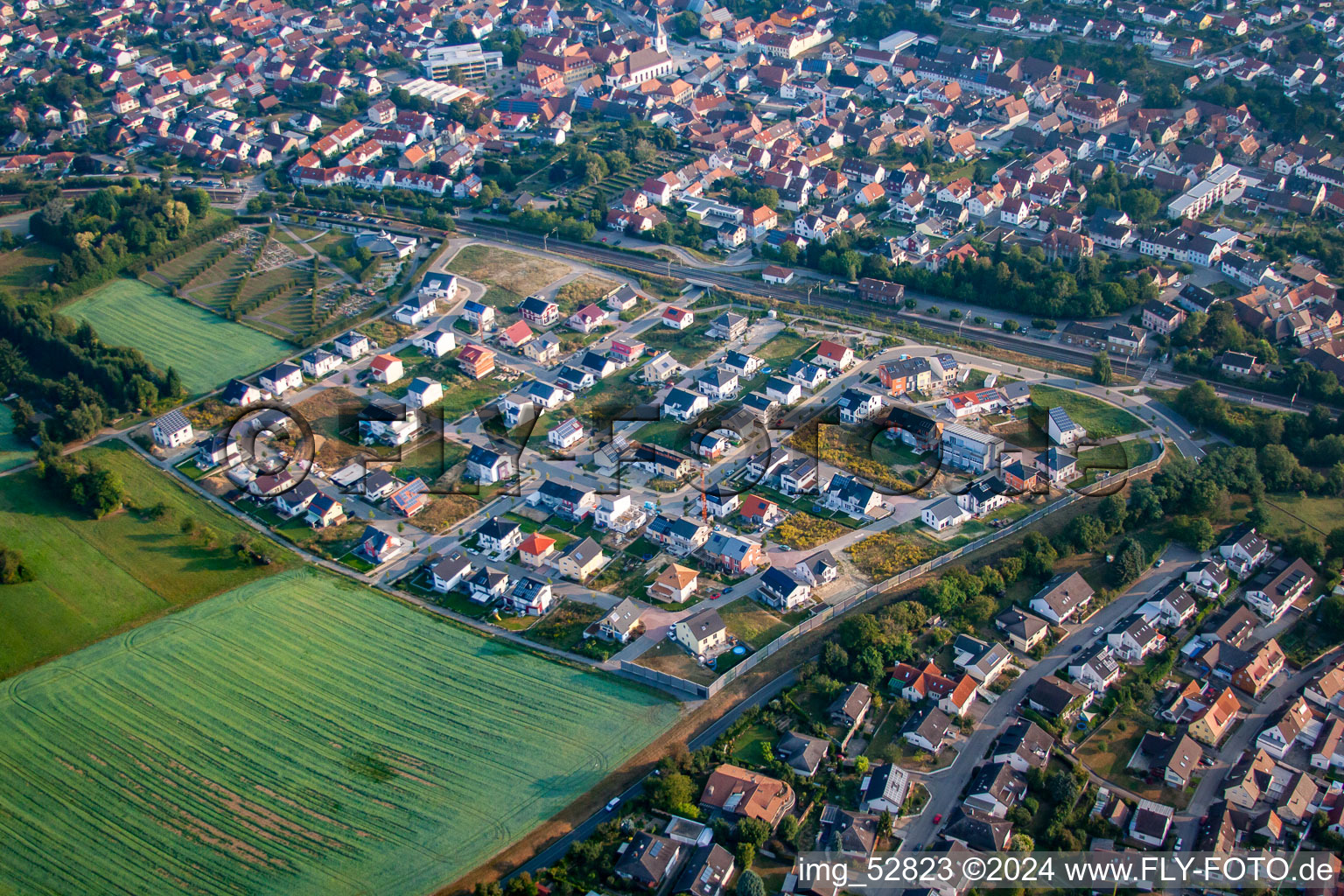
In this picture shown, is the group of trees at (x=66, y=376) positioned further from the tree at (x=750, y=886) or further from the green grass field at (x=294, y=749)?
the tree at (x=750, y=886)

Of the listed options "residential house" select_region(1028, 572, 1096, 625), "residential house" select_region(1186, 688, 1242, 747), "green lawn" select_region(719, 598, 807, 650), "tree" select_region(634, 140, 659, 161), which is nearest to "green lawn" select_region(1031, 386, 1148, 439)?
"residential house" select_region(1028, 572, 1096, 625)

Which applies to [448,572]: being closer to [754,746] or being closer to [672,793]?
[672,793]

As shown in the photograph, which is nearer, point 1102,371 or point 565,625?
point 565,625

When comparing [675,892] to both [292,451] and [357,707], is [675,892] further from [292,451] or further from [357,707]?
[292,451]

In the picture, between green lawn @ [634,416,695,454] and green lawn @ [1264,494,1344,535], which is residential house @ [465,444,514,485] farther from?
green lawn @ [1264,494,1344,535]

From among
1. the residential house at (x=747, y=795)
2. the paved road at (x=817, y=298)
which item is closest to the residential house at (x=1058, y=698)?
the residential house at (x=747, y=795)

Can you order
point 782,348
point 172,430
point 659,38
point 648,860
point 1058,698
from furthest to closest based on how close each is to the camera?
point 659,38, point 782,348, point 172,430, point 1058,698, point 648,860

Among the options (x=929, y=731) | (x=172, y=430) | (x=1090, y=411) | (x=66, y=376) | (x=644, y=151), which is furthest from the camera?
(x=644, y=151)

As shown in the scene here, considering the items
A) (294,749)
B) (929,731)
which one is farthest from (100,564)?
(929,731)
